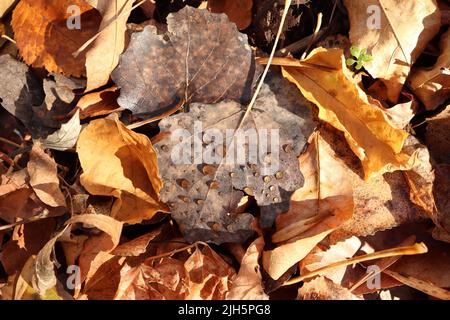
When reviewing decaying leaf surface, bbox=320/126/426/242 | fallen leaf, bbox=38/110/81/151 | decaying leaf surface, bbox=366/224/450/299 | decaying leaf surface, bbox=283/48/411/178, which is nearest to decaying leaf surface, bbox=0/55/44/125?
fallen leaf, bbox=38/110/81/151

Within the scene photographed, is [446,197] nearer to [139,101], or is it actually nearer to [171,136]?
[171,136]

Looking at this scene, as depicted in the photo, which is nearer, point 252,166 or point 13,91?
point 252,166

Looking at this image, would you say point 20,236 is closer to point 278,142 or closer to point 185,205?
point 185,205

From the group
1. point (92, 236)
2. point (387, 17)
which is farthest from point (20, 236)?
point (387, 17)

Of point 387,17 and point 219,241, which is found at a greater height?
point 387,17

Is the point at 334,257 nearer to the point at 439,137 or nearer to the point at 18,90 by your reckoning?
the point at 439,137

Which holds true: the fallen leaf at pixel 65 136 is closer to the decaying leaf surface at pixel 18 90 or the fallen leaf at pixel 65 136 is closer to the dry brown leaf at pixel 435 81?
the decaying leaf surface at pixel 18 90
